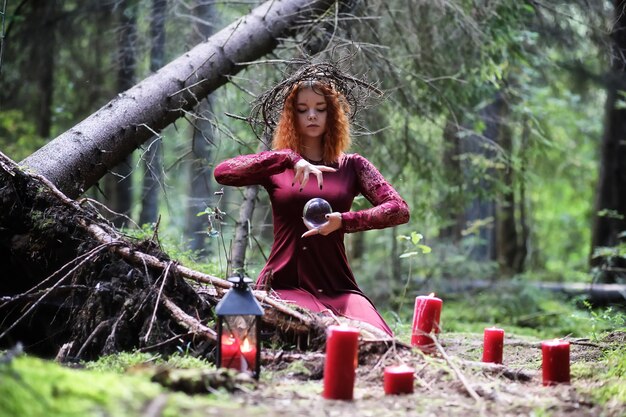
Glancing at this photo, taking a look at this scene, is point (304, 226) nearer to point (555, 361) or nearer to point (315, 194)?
point (315, 194)

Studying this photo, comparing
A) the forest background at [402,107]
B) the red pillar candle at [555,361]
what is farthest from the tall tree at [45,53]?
the red pillar candle at [555,361]

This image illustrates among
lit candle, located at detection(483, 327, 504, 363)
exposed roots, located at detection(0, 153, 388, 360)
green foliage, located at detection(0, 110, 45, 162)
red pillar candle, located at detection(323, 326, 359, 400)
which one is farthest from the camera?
green foliage, located at detection(0, 110, 45, 162)

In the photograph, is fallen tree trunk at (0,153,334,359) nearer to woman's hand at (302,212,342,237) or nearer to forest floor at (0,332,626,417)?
forest floor at (0,332,626,417)

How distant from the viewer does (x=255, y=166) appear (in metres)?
4.06

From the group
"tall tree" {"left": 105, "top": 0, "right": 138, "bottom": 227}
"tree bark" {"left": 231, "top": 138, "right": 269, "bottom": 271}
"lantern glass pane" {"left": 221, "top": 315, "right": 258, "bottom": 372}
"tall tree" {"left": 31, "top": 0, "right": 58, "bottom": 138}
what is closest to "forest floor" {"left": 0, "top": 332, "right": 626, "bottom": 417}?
"lantern glass pane" {"left": 221, "top": 315, "right": 258, "bottom": 372}

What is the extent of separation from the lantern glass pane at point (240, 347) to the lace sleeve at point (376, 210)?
44.1 inches

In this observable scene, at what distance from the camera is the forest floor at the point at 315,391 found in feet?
6.60

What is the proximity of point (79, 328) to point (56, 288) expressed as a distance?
0.26m

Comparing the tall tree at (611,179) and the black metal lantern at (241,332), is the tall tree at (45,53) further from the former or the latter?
the tall tree at (611,179)

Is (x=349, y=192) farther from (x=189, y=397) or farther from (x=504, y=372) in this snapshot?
(x=189, y=397)

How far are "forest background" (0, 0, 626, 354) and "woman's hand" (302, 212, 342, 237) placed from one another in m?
0.56

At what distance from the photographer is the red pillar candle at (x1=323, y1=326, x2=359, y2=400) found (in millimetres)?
2693

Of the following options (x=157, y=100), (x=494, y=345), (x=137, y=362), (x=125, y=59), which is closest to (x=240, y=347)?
(x=137, y=362)

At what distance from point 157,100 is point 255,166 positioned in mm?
1414
